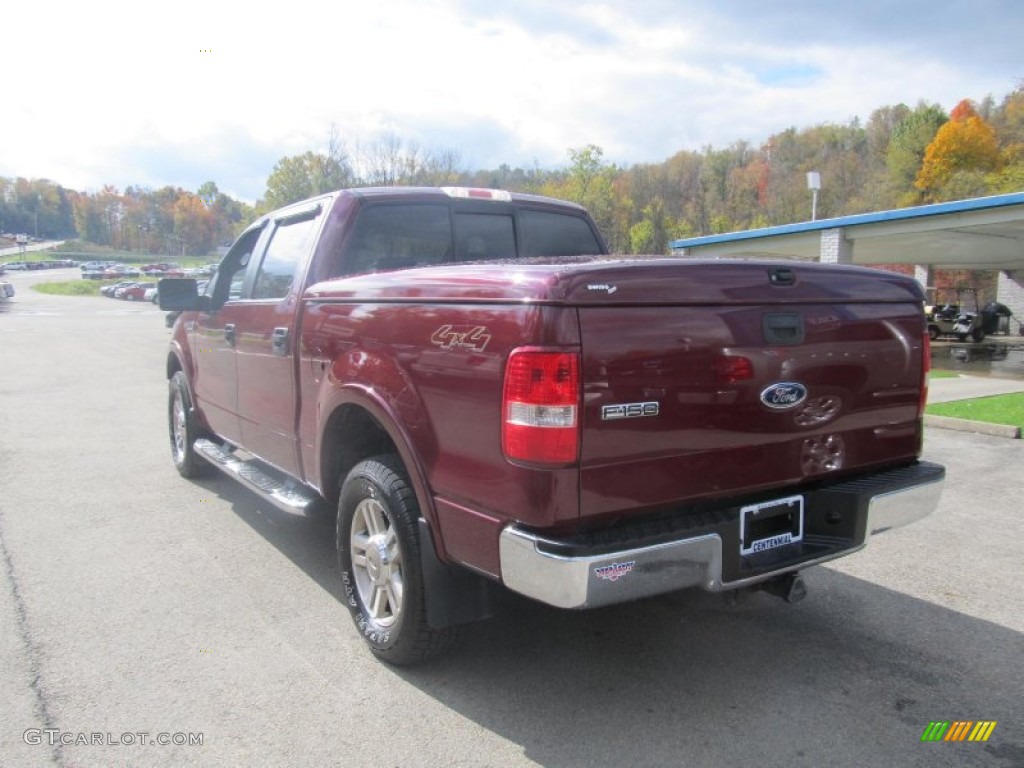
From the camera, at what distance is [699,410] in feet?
8.71

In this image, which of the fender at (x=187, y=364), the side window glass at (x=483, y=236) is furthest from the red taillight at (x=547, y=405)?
the fender at (x=187, y=364)

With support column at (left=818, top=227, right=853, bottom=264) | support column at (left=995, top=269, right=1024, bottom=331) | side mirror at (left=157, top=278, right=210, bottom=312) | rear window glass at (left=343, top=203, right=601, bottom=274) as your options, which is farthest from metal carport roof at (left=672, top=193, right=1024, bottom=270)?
side mirror at (left=157, top=278, right=210, bottom=312)

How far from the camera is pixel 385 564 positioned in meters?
3.26

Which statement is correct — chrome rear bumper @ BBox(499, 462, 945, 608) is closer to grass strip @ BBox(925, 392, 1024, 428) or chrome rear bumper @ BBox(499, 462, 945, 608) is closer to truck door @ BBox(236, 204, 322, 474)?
truck door @ BBox(236, 204, 322, 474)

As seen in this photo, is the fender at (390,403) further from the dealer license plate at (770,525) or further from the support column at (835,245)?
the support column at (835,245)

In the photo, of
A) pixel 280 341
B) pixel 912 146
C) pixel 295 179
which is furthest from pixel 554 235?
pixel 912 146

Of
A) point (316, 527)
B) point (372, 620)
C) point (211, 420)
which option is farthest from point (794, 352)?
point (211, 420)

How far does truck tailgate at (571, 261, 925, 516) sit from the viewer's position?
2473 millimetres

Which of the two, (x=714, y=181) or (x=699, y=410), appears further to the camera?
(x=714, y=181)

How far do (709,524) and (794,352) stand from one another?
741 millimetres

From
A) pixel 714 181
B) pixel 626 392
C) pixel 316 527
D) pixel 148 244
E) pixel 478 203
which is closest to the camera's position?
pixel 626 392

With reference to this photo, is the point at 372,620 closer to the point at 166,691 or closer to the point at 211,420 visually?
the point at 166,691

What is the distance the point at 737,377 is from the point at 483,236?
7.27 ft

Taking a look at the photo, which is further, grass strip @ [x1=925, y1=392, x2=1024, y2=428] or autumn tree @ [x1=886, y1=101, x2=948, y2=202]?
autumn tree @ [x1=886, y1=101, x2=948, y2=202]
